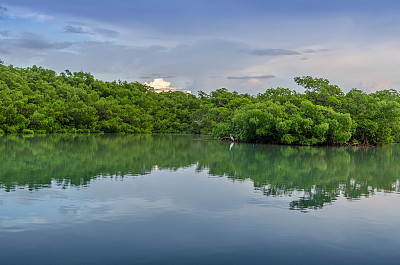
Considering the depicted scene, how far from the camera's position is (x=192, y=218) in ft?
24.7

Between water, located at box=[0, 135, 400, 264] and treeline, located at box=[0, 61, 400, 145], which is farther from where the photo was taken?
treeline, located at box=[0, 61, 400, 145]

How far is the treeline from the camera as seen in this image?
33125 mm

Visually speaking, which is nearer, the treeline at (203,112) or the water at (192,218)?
the water at (192,218)

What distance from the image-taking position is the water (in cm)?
558

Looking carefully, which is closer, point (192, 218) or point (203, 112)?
point (192, 218)

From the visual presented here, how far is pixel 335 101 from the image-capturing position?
36719mm

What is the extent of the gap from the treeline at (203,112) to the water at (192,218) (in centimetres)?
1986

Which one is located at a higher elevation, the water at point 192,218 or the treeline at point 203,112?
the treeline at point 203,112

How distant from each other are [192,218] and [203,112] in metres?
53.1

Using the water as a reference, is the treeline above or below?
above

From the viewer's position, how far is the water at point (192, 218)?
558 centimetres

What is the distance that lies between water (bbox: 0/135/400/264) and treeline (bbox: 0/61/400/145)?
19.9 m

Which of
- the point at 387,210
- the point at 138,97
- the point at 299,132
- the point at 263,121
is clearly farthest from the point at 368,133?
the point at 138,97

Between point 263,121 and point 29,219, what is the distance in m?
27.8
